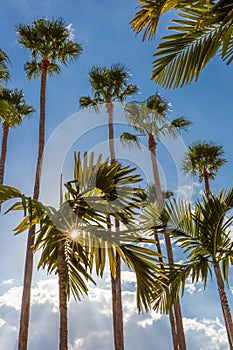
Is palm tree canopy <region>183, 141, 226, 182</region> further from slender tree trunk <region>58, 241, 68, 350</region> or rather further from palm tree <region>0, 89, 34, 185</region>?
slender tree trunk <region>58, 241, 68, 350</region>

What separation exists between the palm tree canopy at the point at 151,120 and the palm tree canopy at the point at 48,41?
3.67 meters

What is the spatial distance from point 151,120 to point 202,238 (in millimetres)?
11445

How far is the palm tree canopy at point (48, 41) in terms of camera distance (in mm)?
15898

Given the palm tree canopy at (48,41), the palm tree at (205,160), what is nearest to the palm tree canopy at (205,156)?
the palm tree at (205,160)

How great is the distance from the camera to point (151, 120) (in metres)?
17.7

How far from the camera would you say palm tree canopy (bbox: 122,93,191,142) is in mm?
17562

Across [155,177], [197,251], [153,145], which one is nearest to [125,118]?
[153,145]

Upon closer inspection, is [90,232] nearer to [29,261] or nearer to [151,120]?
[29,261]

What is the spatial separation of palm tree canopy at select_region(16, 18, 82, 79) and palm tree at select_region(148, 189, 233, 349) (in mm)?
11509

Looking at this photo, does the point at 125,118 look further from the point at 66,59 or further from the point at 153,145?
the point at 66,59

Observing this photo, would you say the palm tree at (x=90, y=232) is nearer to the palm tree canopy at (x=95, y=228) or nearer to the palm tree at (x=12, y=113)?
the palm tree canopy at (x=95, y=228)

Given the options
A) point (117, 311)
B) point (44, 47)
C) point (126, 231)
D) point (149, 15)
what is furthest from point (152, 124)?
point (149, 15)

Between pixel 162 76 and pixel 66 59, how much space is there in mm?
13572

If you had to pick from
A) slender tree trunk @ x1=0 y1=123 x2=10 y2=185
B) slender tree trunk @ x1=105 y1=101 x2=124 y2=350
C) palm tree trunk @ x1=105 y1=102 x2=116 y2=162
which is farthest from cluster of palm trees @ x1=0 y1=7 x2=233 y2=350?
palm tree trunk @ x1=105 y1=102 x2=116 y2=162
